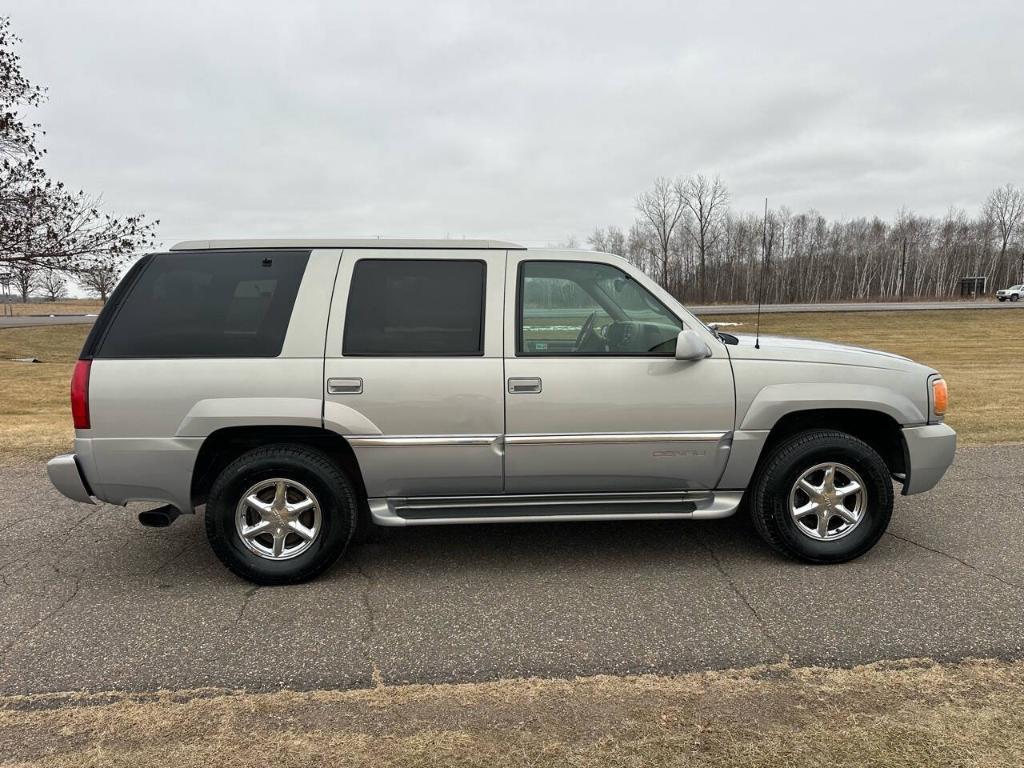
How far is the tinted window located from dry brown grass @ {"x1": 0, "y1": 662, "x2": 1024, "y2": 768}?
177cm

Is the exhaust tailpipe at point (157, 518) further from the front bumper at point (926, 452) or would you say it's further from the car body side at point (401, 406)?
the front bumper at point (926, 452)

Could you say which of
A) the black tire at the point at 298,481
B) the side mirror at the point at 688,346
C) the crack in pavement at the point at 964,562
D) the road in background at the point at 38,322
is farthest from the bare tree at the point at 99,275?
the road in background at the point at 38,322

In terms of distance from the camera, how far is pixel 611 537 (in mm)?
4344

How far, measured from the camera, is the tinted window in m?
3.62

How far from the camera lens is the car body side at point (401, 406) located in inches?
136

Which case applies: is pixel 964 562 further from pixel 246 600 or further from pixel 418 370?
pixel 246 600

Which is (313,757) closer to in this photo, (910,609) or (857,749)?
(857,749)

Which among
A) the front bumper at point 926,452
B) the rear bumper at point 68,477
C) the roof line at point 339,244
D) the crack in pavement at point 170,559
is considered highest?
the roof line at point 339,244

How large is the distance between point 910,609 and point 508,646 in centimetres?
206

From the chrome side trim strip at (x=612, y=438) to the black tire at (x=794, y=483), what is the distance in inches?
15.9

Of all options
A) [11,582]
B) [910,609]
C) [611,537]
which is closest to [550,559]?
[611,537]

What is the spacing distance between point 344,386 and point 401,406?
329 millimetres

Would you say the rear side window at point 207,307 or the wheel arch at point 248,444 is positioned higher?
the rear side window at point 207,307

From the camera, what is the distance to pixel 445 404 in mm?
3555
